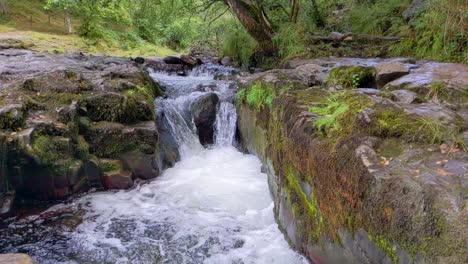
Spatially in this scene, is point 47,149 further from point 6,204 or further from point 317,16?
point 317,16

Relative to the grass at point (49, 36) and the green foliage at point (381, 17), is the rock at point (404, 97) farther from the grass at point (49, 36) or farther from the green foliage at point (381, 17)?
the grass at point (49, 36)

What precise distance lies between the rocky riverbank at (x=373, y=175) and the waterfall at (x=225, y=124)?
3.09m

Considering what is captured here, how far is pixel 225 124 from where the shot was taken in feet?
25.6

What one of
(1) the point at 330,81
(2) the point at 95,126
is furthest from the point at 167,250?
(1) the point at 330,81

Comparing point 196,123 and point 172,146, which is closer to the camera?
point 172,146

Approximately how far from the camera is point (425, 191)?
200 centimetres

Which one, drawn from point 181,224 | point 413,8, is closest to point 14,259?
point 181,224

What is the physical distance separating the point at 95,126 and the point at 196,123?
96.4 inches

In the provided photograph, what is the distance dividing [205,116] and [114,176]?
2.78 metres

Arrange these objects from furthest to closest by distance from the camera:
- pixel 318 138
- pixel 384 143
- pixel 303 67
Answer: pixel 303 67, pixel 318 138, pixel 384 143

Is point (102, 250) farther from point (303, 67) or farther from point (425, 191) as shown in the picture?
point (303, 67)

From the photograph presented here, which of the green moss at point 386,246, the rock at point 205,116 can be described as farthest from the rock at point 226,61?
the green moss at point 386,246

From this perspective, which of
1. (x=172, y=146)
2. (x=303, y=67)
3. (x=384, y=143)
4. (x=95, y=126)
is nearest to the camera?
(x=384, y=143)

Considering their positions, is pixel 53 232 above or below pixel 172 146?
below
